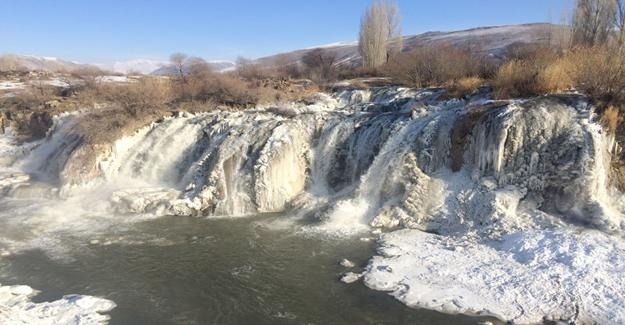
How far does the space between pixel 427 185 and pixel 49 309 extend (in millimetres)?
9424

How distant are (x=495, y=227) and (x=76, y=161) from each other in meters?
14.0

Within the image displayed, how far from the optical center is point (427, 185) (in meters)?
14.0

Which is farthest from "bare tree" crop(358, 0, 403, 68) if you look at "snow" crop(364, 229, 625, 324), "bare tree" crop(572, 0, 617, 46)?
"snow" crop(364, 229, 625, 324)

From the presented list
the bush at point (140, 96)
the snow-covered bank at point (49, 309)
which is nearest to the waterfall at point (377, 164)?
the bush at point (140, 96)

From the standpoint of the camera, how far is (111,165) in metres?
18.2

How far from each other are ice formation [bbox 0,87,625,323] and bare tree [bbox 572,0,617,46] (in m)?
16.5

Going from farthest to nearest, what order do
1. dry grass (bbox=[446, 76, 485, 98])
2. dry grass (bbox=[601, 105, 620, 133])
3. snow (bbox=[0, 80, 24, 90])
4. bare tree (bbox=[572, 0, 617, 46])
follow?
snow (bbox=[0, 80, 24, 90]) < bare tree (bbox=[572, 0, 617, 46]) < dry grass (bbox=[446, 76, 485, 98]) < dry grass (bbox=[601, 105, 620, 133])

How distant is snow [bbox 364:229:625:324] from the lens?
29.9ft

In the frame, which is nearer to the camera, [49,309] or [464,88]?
[49,309]

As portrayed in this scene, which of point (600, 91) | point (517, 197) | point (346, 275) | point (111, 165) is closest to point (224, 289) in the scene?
point (346, 275)

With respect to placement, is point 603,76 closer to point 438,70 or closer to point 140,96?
point 438,70

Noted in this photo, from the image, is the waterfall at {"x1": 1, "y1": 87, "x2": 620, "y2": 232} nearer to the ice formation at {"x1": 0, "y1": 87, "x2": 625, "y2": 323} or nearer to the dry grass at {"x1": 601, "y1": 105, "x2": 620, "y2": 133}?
the ice formation at {"x1": 0, "y1": 87, "x2": 625, "y2": 323}

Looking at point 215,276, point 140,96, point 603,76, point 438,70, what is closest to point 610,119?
point 603,76

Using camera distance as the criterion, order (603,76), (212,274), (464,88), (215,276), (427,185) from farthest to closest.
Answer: (464,88), (427,185), (603,76), (212,274), (215,276)
